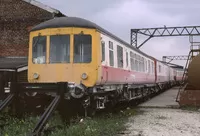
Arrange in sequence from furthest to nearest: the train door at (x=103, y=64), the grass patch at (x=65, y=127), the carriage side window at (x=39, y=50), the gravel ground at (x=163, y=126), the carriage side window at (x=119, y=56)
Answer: the carriage side window at (x=119, y=56) → the carriage side window at (x=39, y=50) → the train door at (x=103, y=64) → the gravel ground at (x=163, y=126) → the grass patch at (x=65, y=127)

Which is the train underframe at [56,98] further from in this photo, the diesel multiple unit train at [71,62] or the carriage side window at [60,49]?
the carriage side window at [60,49]

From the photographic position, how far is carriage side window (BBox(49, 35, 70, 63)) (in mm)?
→ 10469

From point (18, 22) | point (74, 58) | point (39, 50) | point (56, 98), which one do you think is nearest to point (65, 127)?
point (56, 98)

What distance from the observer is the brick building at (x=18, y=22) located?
2123 cm

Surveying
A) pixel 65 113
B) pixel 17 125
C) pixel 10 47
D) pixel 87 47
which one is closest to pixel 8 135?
pixel 17 125

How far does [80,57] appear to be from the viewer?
409 inches

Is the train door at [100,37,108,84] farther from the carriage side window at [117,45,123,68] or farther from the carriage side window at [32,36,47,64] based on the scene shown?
the carriage side window at [32,36,47,64]

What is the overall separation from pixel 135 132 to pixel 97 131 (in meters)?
1.06

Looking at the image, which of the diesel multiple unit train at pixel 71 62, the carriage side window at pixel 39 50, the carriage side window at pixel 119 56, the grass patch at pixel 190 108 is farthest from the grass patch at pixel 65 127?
the grass patch at pixel 190 108

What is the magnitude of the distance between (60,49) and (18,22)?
474 inches

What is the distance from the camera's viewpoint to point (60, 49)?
10.6m

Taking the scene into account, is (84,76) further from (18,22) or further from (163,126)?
(18,22)

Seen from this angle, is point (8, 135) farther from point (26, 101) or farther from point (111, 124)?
point (111, 124)

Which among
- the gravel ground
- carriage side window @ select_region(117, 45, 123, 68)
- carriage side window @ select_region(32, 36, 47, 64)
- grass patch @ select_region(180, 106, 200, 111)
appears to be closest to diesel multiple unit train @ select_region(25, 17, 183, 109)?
carriage side window @ select_region(32, 36, 47, 64)
